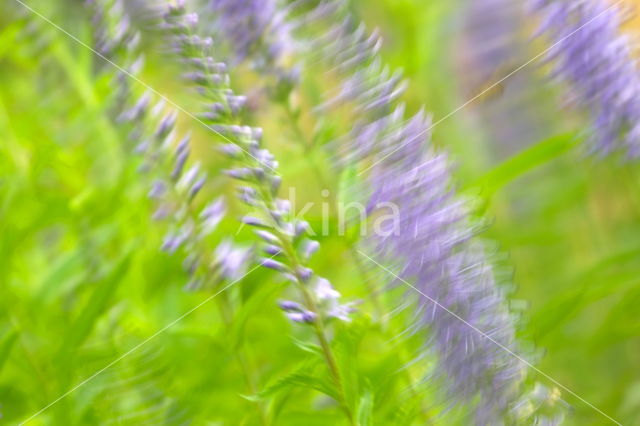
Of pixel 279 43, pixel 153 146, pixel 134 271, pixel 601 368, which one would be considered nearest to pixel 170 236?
pixel 153 146

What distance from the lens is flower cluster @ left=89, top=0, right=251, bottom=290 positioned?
547mm

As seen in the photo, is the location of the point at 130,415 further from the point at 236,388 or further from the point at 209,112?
the point at 209,112

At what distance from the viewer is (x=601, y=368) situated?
36.9 inches

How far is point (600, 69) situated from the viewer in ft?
2.03

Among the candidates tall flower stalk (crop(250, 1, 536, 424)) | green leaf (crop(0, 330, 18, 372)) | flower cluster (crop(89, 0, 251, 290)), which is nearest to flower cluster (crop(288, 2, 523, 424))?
tall flower stalk (crop(250, 1, 536, 424))

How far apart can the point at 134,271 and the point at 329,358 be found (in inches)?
16.9

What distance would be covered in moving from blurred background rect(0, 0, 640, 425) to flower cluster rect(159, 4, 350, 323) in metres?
0.08

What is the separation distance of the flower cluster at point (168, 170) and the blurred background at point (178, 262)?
1.1 inches

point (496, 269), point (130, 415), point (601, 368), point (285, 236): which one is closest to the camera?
point (285, 236)

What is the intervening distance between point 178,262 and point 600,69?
13.7 inches

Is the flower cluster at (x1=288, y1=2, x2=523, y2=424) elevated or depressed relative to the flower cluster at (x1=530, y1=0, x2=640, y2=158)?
depressed

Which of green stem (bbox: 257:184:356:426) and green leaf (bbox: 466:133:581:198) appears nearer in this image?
green stem (bbox: 257:184:356:426)

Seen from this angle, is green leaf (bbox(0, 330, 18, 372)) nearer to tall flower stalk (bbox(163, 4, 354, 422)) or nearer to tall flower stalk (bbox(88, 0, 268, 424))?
tall flower stalk (bbox(88, 0, 268, 424))

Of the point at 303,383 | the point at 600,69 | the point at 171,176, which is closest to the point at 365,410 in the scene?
the point at 303,383
